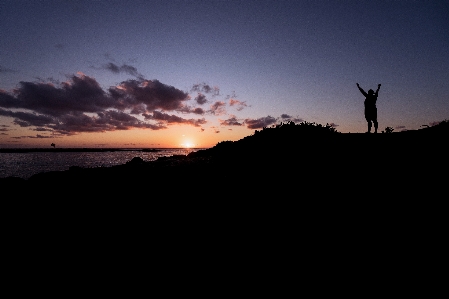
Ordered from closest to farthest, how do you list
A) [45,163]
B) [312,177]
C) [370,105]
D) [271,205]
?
[271,205] → [312,177] → [370,105] → [45,163]

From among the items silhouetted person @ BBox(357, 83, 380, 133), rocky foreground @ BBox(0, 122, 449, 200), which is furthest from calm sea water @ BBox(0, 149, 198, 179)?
silhouetted person @ BBox(357, 83, 380, 133)

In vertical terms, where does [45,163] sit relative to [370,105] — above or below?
below

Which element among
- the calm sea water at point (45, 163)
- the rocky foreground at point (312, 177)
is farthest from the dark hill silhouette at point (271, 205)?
the calm sea water at point (45, 163)

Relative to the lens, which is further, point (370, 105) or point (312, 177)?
point (370, 105)

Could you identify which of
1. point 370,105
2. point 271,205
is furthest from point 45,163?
point 370,105

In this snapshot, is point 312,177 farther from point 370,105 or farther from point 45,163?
point 45,163

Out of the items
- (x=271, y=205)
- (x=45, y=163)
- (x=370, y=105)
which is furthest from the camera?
(x=45, y=163)

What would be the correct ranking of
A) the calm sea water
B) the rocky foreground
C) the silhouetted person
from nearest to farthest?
the rocky foreground
the silhouetted person
the calm sea water

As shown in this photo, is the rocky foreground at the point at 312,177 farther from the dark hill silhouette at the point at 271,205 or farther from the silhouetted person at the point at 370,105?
the silhouetted person at the point at 370,105

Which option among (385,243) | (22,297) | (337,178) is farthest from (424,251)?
(22,297)

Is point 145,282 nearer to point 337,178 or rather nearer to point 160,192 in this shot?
point 160,192

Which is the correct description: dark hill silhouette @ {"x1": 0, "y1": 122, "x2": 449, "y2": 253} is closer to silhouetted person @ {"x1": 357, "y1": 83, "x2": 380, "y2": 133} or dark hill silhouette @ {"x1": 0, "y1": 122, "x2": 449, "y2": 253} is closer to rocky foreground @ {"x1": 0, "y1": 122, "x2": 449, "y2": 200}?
rocky foreground @ {"x1": 0, "y1": 122, "x2": 449, "y2": 200}

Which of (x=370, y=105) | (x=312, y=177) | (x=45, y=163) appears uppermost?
(x=370, y=105)

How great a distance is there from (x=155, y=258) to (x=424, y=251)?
6405 mm
